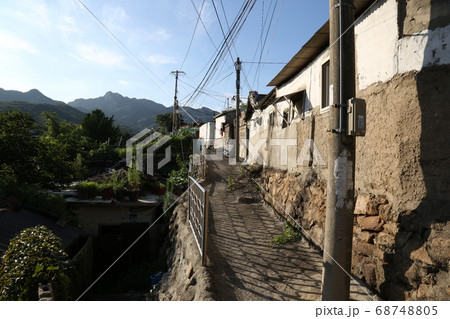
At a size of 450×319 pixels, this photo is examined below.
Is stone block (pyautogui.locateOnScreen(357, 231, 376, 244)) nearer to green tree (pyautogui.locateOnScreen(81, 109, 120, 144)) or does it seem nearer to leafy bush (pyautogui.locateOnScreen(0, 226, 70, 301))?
leafy bush (pyautogui.locateOnScreen(0, 226, 70, 301))

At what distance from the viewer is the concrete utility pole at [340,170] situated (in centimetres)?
336

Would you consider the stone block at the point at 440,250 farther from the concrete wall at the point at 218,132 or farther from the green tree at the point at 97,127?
the green tree at the point at 97,127

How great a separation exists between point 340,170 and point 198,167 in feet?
30.7

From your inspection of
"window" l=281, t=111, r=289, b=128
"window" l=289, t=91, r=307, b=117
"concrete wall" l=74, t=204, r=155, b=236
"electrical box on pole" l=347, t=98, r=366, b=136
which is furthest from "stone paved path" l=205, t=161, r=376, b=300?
"concrete wall" l=74, t=204, r=155, b=236

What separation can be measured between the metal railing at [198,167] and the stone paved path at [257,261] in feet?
12.4

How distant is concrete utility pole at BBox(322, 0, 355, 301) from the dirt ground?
1.89ft

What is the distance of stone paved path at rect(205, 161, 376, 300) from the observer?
401 centimetres

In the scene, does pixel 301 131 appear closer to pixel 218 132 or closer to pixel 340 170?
pixel 340 170

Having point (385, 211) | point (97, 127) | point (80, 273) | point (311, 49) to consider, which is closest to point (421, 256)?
point (385, 211)

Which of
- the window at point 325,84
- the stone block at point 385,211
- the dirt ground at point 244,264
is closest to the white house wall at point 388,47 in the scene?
the window at point 325,84

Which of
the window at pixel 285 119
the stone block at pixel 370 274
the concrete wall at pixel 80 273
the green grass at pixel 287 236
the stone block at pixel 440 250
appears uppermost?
the window at pixel 285 119

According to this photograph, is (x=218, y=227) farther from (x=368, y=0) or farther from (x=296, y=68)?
Result: (x=368, y=0)

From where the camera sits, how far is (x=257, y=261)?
5.02 metres

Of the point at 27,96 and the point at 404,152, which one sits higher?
the point at 27,96
